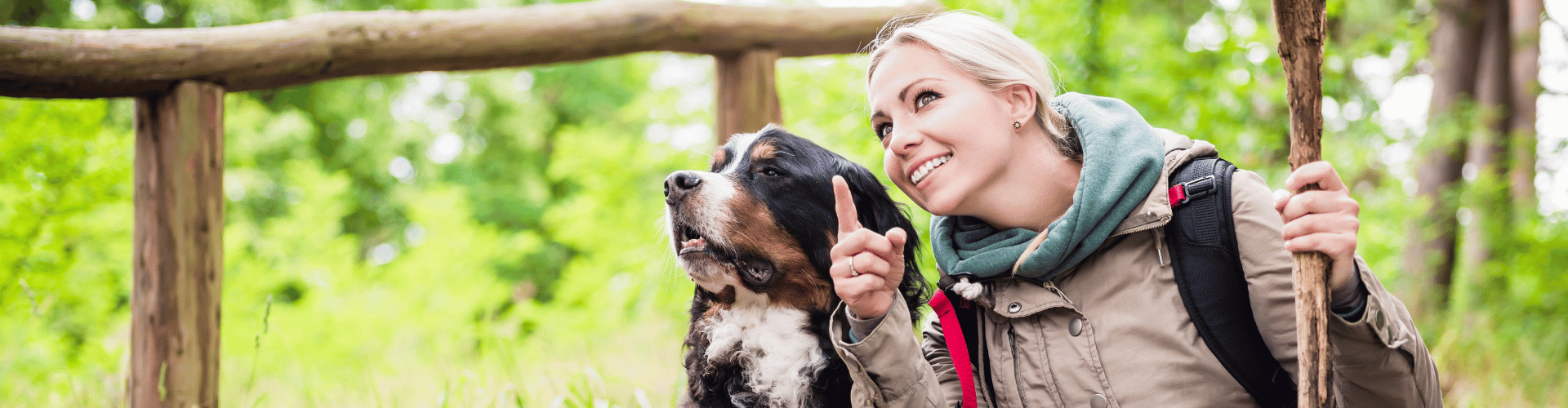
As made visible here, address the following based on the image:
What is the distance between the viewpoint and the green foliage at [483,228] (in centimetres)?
359

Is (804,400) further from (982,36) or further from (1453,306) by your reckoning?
(1453,306)

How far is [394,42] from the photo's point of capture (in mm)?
3092

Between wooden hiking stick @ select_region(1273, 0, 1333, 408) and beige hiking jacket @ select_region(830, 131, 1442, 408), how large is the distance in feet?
0.73

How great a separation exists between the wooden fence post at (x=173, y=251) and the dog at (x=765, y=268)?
1894 mm

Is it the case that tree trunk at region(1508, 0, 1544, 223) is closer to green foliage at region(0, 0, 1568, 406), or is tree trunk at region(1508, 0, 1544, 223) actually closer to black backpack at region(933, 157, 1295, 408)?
green foliage at region(0, 0, 1568, 406)

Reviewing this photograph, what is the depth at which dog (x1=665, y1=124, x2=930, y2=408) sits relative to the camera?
1938 mm

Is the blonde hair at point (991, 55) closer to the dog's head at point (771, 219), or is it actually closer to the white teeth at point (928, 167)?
the white teeth at point (928, 167)

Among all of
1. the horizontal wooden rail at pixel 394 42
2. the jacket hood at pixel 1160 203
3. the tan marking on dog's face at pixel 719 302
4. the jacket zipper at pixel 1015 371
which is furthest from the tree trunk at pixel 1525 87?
the tan marking on dog's face at pixel 719 302

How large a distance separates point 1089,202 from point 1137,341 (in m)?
0.29

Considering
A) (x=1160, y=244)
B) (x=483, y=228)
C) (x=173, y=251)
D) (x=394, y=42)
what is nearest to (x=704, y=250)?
(x=1160, y=244)

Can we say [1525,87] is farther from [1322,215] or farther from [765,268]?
[765,268]

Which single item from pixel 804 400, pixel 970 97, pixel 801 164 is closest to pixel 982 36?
pixel 970 97

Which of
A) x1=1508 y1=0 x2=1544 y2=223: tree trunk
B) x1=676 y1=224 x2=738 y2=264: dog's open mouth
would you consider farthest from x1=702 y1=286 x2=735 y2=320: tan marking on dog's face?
Result: x1=1508 y1=0 x2=1544 y2=223: tree trunk

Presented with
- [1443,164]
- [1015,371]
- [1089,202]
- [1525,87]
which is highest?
[1525,87]
